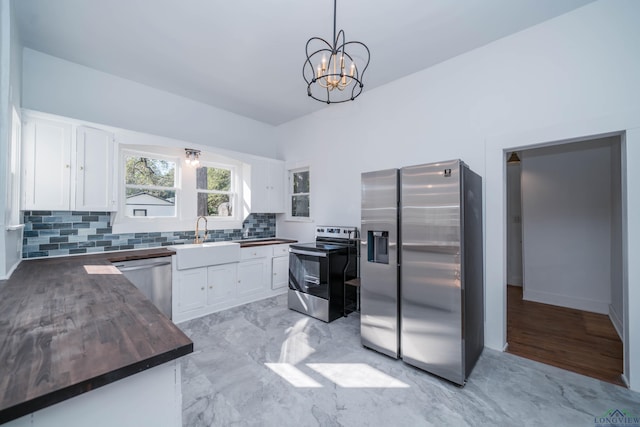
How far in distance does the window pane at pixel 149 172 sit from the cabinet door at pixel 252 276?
1.62 metres

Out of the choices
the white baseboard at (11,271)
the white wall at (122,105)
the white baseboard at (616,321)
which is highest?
the white wall at (122,105)

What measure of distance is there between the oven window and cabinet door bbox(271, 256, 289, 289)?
0.65 m

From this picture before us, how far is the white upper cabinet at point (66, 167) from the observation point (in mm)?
2574

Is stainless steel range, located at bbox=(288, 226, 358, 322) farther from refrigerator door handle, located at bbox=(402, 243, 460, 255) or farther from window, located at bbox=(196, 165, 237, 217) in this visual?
window, located at bbox=(196, 165, 237, 217)

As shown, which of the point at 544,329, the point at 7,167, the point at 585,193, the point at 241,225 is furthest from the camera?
the point at 241,225

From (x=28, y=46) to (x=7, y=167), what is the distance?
1963 mm

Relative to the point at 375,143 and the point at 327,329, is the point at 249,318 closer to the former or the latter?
the point at 327,329

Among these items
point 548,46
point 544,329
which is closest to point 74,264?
point 548,46

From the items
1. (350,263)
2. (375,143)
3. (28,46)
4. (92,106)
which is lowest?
(350,263)

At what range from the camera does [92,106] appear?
323 centimetres

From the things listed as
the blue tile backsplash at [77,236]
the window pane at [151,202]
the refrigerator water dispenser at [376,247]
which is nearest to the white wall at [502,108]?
the refrigerator water dispenser at [376,247]

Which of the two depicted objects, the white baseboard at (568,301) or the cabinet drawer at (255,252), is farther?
the cabinet drawer at (255,252)

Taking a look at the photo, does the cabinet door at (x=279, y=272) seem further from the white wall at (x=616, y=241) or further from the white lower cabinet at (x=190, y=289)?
the white wall at (x=616, y=241)

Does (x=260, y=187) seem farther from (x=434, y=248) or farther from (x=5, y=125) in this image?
(x=434, y=248)
